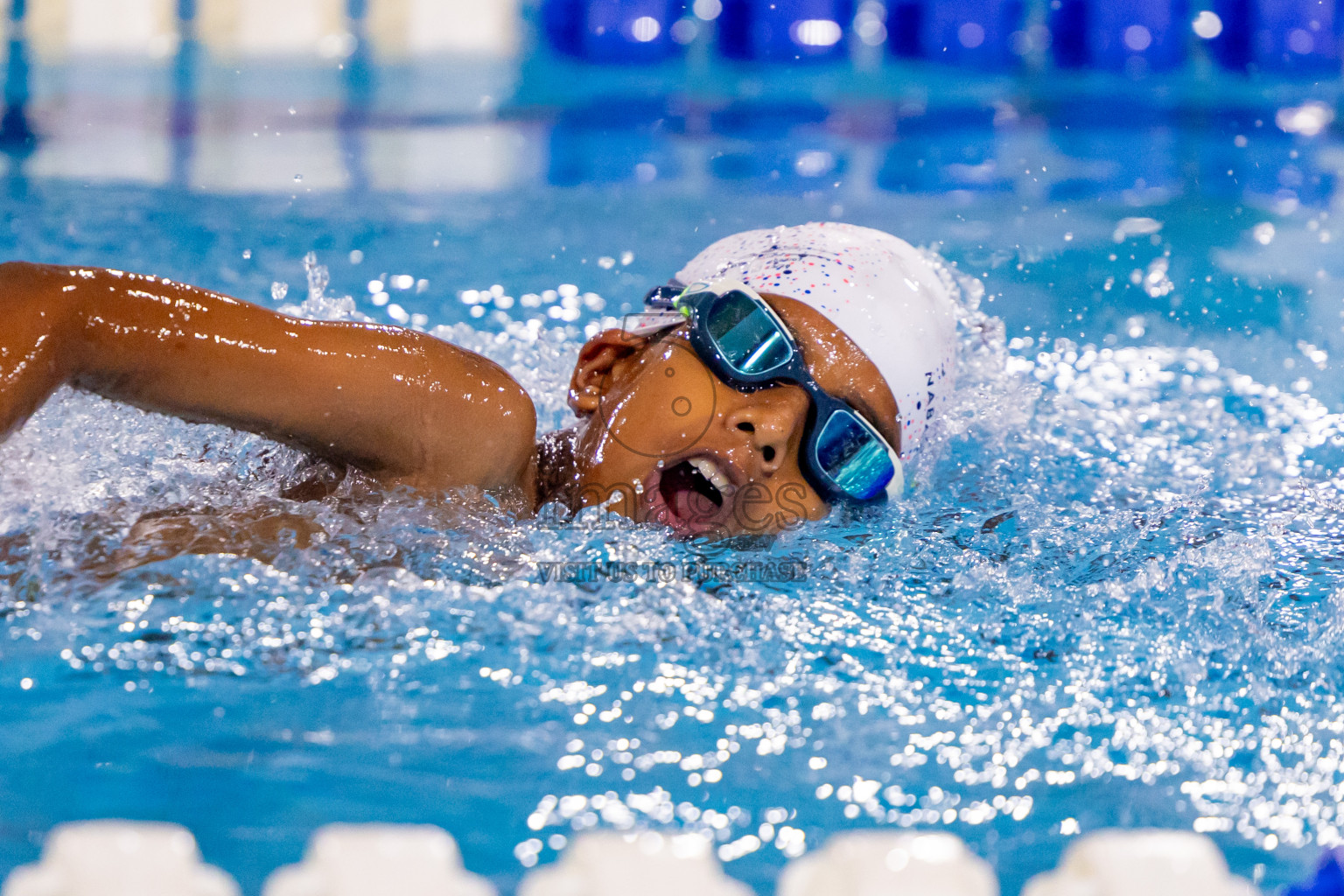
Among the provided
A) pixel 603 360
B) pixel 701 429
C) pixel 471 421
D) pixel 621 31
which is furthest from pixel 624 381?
pixel 621 31

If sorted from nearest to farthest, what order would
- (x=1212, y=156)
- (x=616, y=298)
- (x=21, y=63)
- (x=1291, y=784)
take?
(x=1291, y=784)
(x=616, y=298)
(x=1212, y=156)
(x=21, y=63)

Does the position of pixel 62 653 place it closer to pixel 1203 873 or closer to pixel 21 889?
pixel 21 889

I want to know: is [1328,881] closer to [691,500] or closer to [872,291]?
[691,500]

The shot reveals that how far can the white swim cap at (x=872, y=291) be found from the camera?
2113 mm

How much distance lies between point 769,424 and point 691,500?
178mm

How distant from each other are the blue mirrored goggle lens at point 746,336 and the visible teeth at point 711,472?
0.54ft

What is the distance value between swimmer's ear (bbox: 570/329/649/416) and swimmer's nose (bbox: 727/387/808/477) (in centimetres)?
24

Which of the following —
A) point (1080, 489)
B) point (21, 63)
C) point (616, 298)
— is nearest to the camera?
point (1080, 489)

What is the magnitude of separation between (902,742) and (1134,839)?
0.58 meters

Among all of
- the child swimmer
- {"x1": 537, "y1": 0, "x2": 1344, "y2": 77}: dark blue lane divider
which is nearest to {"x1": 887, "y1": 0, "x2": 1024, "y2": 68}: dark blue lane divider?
{"x1": 537, "y1": 0, "x2": 1344, "y2": 77}: dark blue lane divider

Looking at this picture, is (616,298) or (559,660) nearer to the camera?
(559,660)

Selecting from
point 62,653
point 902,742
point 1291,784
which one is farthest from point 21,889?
point 1291,784

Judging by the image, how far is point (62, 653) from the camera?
1640 millimetres

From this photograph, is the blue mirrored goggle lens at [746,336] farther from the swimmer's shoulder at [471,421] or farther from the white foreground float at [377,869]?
the white foreground float at [377,869]
